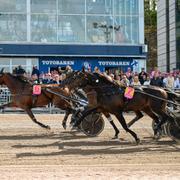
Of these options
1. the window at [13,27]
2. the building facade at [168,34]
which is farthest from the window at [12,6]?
the building facade at [168,34]

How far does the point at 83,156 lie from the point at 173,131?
3.09 metres

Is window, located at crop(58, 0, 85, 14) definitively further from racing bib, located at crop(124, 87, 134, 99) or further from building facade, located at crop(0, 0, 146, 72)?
racing bib, located at crop(124, 87, 134, 99)

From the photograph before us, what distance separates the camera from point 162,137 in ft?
45.6

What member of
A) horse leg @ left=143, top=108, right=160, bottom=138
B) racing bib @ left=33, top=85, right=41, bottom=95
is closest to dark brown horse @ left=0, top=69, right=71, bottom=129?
racing bib @ left=33, top=85, right=41, bottom=95

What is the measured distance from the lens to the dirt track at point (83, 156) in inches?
344

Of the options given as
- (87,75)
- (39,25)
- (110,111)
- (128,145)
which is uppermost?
(39,25)

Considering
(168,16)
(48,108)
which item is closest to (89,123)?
(48,108)

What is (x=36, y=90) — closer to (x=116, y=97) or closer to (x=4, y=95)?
(x=116, y=97)

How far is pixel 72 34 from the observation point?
31000 millimetres

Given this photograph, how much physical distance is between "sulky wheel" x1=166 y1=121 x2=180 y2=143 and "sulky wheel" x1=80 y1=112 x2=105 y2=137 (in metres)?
2.02

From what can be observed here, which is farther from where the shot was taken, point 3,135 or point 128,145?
point 3,135

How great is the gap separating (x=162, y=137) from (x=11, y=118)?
299 inches

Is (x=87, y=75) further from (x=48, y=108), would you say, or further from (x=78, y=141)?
(x=48, y=108)

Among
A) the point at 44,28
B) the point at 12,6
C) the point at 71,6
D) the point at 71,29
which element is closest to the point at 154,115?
the point at 71,29
